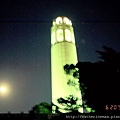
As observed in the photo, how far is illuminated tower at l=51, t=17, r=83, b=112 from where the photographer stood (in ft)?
137

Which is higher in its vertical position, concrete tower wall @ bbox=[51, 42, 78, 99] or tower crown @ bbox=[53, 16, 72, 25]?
tower crown @ bbox=[53, 16, 72, 25]

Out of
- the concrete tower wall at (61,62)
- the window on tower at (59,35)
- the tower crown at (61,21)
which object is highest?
the tower crown at (61,21)

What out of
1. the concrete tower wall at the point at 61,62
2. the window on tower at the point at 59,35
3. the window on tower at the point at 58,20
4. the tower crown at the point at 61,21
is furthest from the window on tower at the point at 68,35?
the window on tower at the point at 58,20

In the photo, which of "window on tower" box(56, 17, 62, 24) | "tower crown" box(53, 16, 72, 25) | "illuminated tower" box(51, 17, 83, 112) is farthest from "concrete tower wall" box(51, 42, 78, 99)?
"window on tower" box(56, 17, 62, 24)

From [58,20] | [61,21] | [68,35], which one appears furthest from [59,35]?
[58,20]

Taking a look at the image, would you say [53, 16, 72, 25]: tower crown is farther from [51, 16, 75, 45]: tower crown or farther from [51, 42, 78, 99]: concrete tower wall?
[51, 42, 78, 99]: concrete tower wall

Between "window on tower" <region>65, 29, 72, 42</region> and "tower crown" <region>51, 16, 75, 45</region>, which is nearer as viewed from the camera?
"tower crown" <region>51, 16, 75, 45</region>

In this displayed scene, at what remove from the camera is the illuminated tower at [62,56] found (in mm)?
41844

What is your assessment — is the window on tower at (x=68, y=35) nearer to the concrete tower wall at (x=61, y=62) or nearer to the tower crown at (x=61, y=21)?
the concrete tower wall at (x=61, y=62)

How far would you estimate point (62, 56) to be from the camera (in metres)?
46.1

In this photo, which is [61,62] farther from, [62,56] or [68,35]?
[68,35]

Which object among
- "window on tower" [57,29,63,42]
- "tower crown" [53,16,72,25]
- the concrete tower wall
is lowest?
the concrete tower wall

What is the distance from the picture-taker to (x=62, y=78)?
4322cm

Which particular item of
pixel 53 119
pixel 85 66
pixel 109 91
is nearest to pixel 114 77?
pixel 109 91
